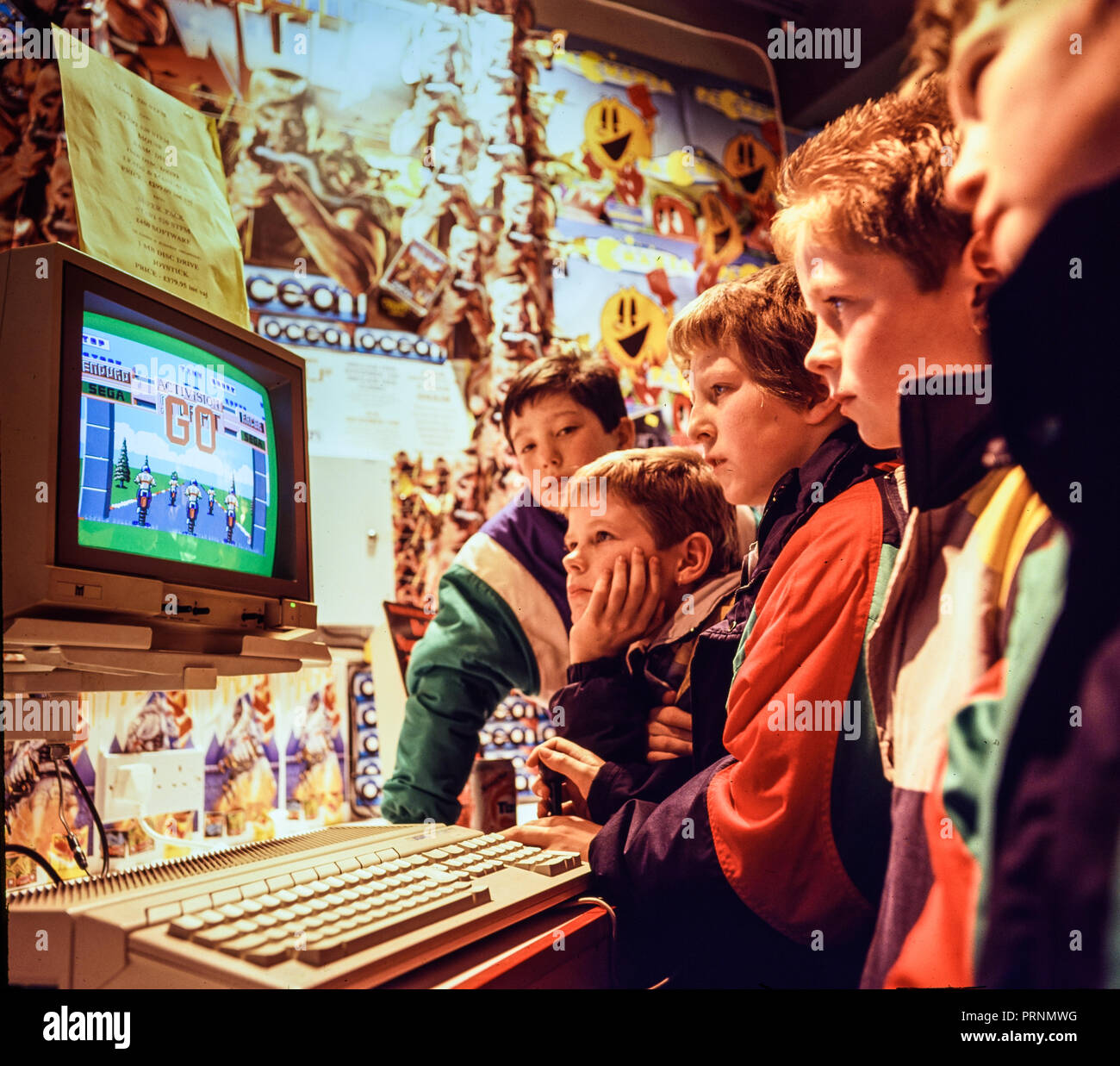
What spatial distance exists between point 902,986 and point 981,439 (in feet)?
1.60

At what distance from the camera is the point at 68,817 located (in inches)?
57.1

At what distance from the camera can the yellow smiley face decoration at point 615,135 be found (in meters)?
1.76

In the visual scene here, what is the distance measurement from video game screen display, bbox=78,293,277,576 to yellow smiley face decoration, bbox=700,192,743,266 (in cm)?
88

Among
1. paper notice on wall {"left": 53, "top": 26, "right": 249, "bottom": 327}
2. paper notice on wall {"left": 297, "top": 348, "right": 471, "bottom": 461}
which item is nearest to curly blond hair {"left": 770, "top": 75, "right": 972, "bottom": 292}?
paper notice on wall {"left": 53, "top": 26, "right": 249, "bottom": 327}

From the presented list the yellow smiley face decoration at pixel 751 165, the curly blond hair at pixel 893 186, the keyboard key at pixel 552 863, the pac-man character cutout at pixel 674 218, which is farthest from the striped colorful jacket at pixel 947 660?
the pac-man character cutout at pixel 674 218

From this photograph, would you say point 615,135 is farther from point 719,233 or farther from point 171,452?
point 171,452

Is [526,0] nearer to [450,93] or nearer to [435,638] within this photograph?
[450,93]

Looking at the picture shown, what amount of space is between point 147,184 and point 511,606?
33.9 inches

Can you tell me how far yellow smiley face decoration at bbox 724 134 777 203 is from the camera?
5.02 ft

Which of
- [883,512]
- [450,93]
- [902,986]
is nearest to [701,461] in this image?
[883,512]

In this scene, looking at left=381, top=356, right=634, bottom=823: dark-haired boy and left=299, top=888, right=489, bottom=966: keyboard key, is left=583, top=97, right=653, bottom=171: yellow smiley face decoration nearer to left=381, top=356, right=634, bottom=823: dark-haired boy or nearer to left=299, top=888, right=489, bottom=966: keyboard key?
left=381, top=356, right=634, bottom=823: dark-haired boy

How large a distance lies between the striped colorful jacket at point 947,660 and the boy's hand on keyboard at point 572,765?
0.44 m

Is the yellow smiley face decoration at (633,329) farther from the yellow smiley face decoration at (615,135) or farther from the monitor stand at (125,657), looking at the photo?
the monitor stand at (125,657)

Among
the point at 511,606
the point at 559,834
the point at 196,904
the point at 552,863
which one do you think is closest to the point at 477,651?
the point at 511,606
